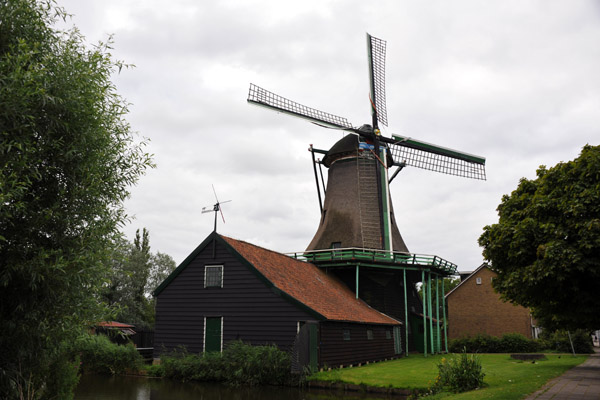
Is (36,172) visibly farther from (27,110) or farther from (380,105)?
(380,105)

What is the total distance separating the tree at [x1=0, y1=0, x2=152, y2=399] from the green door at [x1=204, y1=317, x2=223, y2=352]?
11836 millimetres

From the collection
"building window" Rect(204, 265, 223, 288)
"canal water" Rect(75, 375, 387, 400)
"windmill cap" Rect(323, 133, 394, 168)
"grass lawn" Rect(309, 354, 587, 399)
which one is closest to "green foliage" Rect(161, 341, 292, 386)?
"canal water" Rect(75, 375, 387, 400)

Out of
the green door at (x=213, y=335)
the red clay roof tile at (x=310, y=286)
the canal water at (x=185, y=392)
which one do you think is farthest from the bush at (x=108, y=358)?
the red clay roof tile at (x=310, y=286)

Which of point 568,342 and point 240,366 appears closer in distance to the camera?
point 240,366

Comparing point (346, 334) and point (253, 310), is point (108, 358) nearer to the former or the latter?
point (253, 310)

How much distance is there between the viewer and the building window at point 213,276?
22328 millimetres

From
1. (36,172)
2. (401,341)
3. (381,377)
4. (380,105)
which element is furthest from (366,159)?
(36,172)

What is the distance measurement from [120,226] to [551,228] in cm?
1117

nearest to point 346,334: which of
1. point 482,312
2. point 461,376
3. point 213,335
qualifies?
point 213,335

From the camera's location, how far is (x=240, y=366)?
752 inches

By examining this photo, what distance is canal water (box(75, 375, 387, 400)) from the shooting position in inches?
623

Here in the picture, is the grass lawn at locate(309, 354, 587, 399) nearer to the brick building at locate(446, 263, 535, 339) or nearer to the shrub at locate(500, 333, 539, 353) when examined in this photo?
the shrub at locate(500, 333, 539, 353)

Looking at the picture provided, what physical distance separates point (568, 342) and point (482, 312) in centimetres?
878

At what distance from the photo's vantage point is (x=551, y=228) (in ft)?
43.6
